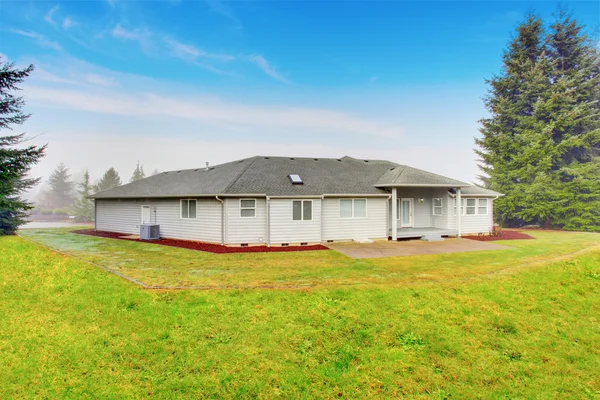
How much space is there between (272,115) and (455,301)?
26265mm

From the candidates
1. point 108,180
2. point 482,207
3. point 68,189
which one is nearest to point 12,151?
point 482,207

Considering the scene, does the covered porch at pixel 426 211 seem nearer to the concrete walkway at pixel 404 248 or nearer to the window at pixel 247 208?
the concrete walkway at pixel 404 248

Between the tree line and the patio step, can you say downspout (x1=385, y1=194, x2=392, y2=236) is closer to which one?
the patio step

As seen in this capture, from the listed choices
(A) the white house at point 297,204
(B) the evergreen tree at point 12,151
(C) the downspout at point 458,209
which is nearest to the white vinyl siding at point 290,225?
(A) the white house at point 297,204

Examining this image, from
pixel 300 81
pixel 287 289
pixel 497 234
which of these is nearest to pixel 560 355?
pixel 287 289

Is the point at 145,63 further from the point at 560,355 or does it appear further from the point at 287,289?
the point at 560,355

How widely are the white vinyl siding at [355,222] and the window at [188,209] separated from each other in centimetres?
742

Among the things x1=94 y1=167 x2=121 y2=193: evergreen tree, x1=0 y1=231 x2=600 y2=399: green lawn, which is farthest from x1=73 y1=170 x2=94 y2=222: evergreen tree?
x1=0 y1=231 x2=600 y2=399: green lawn

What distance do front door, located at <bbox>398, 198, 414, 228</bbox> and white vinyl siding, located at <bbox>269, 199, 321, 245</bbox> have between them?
667 cm

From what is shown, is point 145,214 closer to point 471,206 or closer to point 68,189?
point 471,206

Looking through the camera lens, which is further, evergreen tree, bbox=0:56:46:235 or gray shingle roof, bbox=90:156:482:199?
gray shingle roof, bbox=90:156:482:199

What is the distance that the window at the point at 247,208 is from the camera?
1414cm

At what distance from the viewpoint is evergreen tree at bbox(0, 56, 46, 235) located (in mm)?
10758

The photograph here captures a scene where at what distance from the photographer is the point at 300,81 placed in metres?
25.7
